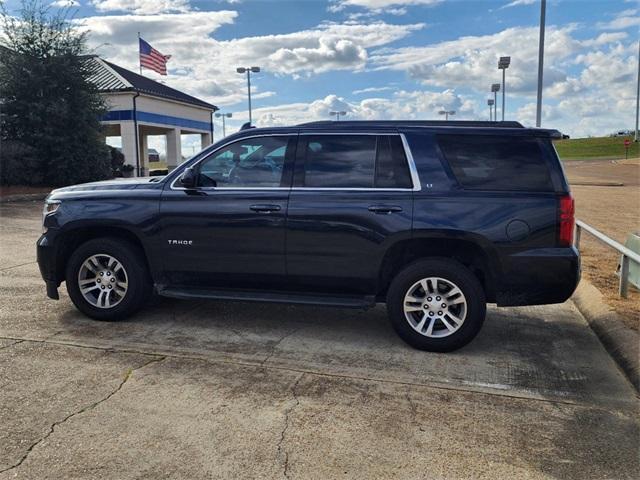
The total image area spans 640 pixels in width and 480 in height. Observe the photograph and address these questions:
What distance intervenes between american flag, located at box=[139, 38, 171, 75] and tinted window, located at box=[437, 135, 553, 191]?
31.9m

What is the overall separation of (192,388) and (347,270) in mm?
1702

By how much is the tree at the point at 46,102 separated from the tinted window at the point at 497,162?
18.4m

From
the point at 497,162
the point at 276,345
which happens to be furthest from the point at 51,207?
the point at 497,162

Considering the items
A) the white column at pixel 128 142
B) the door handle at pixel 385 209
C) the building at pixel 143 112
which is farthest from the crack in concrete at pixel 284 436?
the white column at pixel 128 142

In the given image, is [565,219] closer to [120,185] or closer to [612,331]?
[612,331]

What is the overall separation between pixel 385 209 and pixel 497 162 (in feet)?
3.38

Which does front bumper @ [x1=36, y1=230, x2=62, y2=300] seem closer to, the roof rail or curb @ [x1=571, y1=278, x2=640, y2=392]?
the roof rail

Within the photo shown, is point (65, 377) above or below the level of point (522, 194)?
below

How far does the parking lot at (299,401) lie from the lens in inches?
124

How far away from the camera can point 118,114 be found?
95.0 feet

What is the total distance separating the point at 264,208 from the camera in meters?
5.15

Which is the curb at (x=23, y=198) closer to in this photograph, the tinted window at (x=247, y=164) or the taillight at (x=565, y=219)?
the tinted window at (x=247, y=164)

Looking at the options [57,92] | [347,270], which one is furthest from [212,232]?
[57,92]

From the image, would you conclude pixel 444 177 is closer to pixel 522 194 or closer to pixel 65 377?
pixel 522 194
